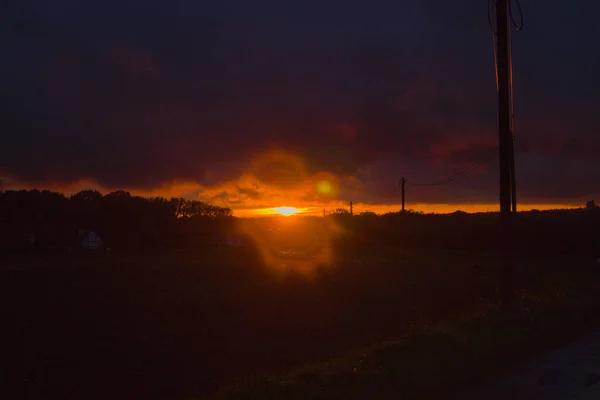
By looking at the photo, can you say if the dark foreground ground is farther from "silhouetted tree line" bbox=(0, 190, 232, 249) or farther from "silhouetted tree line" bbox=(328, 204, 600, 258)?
"silhouetted tree line" bbox=(0, 190, 232, 249)

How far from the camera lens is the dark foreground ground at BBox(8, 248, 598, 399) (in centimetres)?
1803

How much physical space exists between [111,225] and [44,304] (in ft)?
200

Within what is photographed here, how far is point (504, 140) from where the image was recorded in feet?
54.5

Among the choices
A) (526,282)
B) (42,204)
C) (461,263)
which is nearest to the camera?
(526,282)

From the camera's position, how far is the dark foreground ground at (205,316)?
710 inches

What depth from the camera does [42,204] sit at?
82312mm

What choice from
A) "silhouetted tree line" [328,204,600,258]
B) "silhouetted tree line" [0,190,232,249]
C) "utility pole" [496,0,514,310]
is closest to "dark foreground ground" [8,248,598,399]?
"utility pole" [496,0,514,310]

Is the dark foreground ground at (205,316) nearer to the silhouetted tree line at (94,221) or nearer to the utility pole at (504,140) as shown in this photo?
the utility pole at (504,140)

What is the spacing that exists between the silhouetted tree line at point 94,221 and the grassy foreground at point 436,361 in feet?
220

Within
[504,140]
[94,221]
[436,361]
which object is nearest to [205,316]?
[504,140]

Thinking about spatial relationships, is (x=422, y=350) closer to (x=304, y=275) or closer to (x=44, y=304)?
(x=44, y=304)

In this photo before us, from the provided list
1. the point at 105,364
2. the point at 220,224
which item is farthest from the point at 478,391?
the point at 220,224

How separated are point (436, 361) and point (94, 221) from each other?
270 feet

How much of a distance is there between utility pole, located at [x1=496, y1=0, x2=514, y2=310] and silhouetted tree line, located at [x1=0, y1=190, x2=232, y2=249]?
66.1 m
